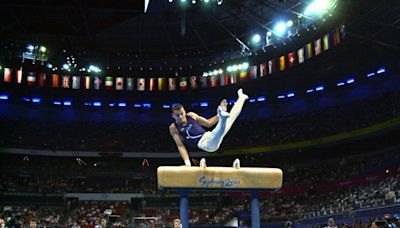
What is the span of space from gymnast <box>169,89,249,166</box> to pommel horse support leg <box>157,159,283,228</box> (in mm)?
433

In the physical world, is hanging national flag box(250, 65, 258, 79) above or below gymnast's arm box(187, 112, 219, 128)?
above

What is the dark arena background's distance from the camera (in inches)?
942

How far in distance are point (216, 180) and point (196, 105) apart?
28.4m

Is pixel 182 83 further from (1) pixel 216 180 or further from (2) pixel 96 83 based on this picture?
(1) pixel 216 180

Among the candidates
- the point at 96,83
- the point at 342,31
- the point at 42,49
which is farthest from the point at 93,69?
the point at 342,31

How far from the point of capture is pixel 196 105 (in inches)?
1407

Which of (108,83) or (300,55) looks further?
(108,83)

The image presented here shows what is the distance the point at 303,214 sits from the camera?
2612cm

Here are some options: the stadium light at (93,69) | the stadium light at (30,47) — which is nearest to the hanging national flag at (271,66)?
the stadium light at (93,69)

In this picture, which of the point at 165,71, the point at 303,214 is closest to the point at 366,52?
the point at 303,214

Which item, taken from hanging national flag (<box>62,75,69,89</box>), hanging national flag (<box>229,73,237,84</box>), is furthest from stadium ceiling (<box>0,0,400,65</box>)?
hanging national flag (<box>62,75,69,89</box>)

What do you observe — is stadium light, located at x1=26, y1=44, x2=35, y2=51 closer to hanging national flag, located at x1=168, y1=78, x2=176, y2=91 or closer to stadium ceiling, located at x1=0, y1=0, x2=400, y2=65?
stadium ceiling, located at x1=0, y1=0, x2=400, y2=65

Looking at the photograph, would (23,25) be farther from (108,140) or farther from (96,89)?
(108,140)

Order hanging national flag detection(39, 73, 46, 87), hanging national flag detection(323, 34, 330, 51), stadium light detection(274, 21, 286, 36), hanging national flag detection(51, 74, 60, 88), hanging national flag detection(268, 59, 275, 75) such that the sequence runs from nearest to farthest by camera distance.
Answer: hanging national flag detection(323, 34, 330, 51)
stadium light detection(274, 21, 286, 36)
hanging national flag detection(268, 59, 275, 75)
hanging national flag detection(39, 73, 46, 87)
hanging national flag detection(51, 74, 60, 88)
